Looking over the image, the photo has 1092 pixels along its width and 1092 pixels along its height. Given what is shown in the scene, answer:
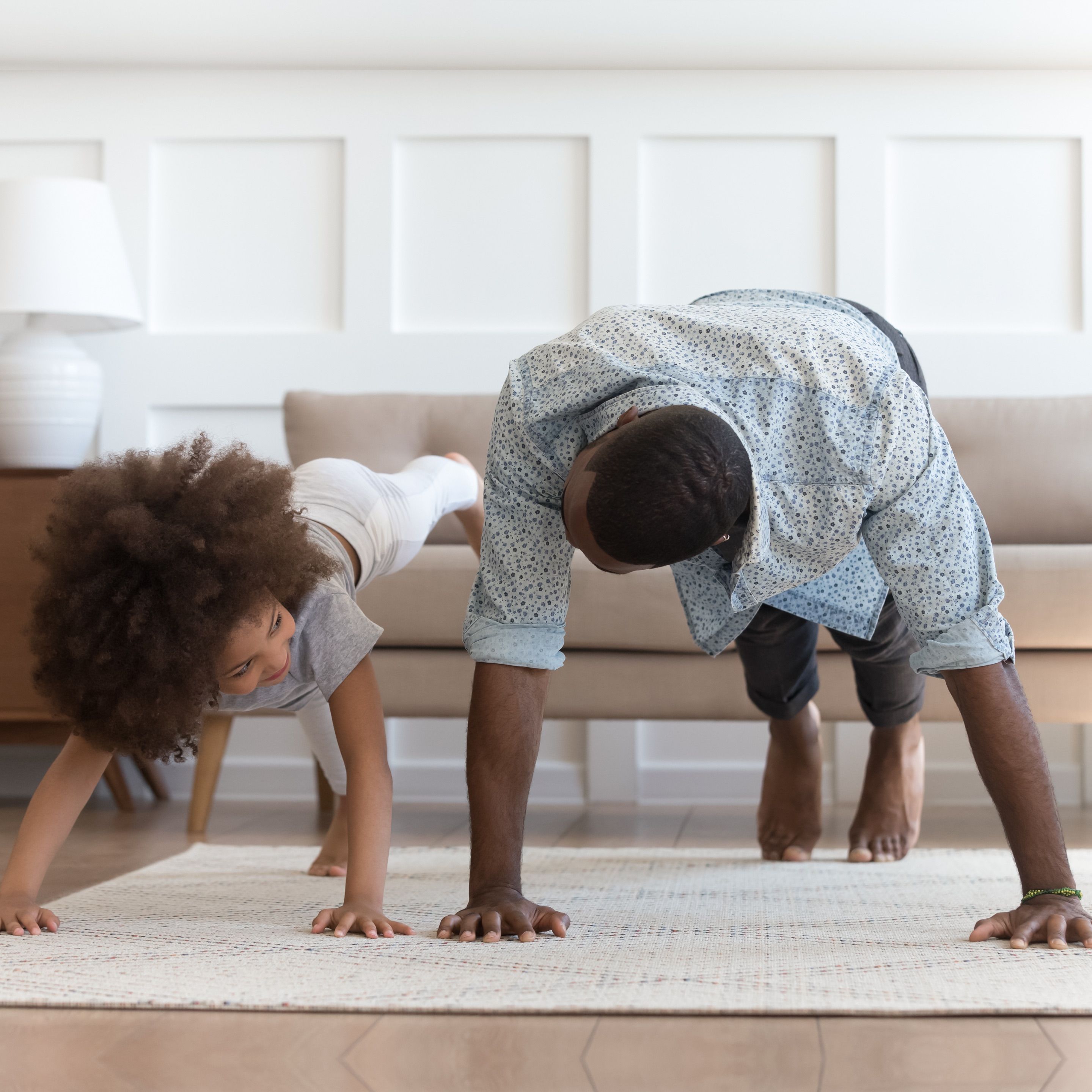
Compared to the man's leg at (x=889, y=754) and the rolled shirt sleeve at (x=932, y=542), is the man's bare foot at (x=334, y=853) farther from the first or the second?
the rolled shirt sleeve at (x=932, y=542)

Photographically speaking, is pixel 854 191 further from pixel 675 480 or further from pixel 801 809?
pixel 675 480

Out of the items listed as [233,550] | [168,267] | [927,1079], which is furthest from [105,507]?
[168,267]

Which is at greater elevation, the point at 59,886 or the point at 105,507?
the point at 105,507

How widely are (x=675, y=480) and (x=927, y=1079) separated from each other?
461 mm

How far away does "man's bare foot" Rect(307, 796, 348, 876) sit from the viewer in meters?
1.62

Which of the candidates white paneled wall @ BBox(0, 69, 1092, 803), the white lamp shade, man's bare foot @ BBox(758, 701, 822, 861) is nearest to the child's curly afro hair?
man's bare foot @ BBox(758, 701, 822, 861)

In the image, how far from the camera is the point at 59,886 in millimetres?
1548

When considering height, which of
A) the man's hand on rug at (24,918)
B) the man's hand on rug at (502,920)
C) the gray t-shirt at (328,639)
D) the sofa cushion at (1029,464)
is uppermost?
the sofa cushion at (1029,464)

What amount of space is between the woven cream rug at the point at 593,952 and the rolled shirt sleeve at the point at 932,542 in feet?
0.89

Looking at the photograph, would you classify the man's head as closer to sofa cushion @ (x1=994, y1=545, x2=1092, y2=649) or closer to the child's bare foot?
the child's bare foot

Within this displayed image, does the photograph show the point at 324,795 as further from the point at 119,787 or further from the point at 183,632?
the point at 183,632

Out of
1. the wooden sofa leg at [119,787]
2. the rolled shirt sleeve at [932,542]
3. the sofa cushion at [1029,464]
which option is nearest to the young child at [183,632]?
the rolled shirt sleeve at [932,542]

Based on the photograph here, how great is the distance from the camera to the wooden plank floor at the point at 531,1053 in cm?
73

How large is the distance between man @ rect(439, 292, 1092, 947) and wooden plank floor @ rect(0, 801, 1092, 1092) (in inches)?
10.5
